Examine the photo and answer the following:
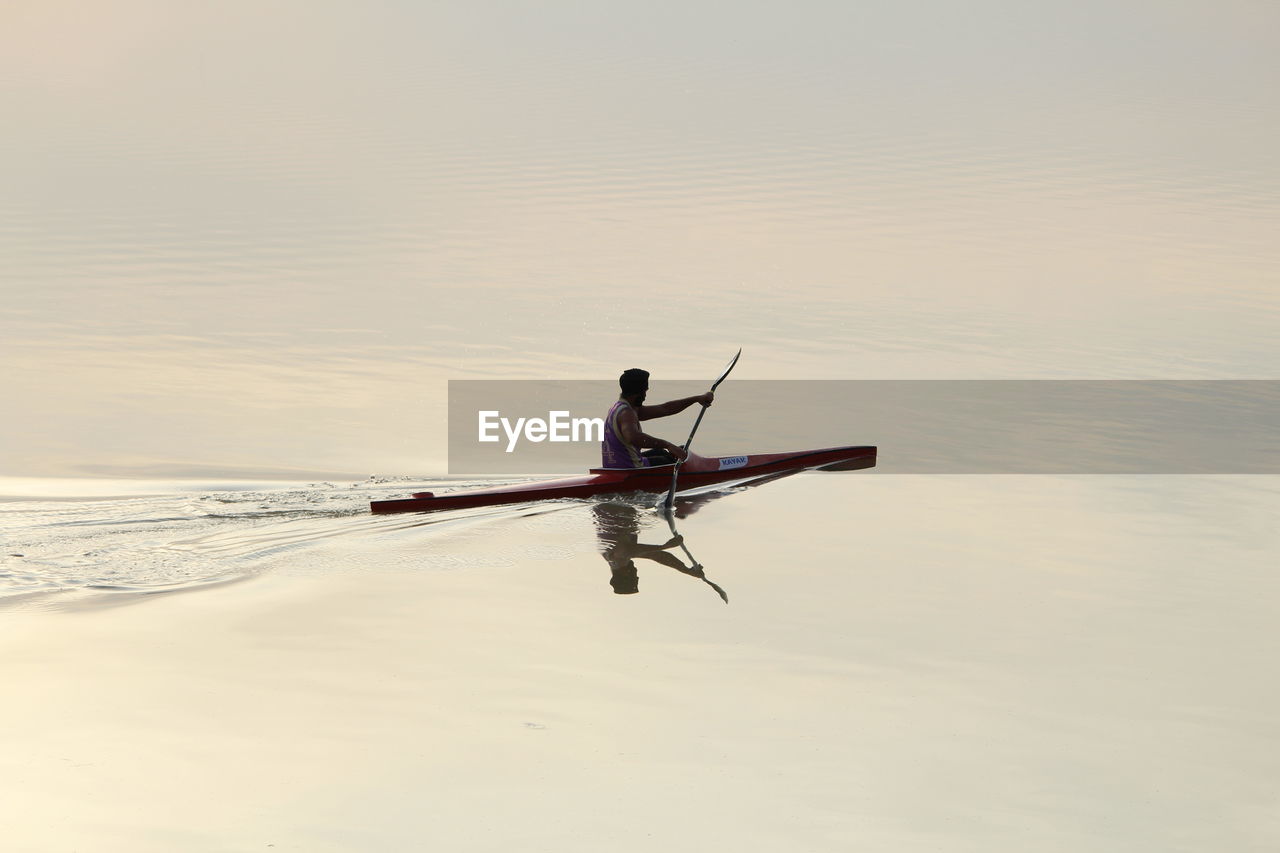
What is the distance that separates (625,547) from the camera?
31.9 feet

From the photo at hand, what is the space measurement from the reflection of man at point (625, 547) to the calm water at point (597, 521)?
0.49 ft

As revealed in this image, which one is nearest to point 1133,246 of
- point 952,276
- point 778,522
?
point 952,276

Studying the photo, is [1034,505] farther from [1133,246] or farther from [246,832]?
[1133,246]

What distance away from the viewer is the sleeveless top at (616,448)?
10.8 meters

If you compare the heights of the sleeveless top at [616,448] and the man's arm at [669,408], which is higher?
the man's arm at [669,408]

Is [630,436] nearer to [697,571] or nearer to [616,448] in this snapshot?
[616,448]

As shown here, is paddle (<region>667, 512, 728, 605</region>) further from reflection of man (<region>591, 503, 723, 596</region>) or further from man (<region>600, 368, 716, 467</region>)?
man (<region>600, 368, 716, 467</region>)

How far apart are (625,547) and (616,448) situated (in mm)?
1316

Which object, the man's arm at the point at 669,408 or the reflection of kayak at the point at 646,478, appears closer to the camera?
the reflection of kayak at the point at 646,478

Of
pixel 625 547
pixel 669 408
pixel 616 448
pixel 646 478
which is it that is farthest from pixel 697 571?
pixel 669 408

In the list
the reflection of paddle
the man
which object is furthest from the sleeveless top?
the reflection of paddle

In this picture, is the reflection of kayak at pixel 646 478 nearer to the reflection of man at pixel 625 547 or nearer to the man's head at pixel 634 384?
the reflection of man at pixel 625 547

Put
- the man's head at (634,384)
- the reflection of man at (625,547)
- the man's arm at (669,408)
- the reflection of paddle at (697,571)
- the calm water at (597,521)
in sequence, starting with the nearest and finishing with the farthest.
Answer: the calm water at (597,521), the reflection of paddle at (697,571), the reflection of man at (625,547), the man's head at (634,384), the man's arm at (669,408)

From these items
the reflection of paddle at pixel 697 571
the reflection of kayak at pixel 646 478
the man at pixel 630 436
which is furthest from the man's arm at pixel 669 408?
the reflection of paddle at pixel 697 571
